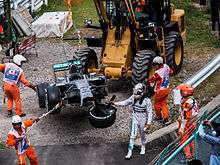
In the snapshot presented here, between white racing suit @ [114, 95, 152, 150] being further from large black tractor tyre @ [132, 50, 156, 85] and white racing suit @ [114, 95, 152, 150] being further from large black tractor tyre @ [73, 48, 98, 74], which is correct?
large black tractor tyre @ [73, 48, 98, 74]

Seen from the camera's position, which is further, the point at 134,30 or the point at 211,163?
the point at 134,30

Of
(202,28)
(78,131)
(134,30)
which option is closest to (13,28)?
(202,28)

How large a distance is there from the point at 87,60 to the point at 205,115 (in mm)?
7643

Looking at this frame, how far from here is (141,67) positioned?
14.4 m

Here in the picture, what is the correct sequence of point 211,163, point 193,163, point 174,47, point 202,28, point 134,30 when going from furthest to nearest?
point 202,28
point 174,47
point 134,30
point 211,163
point 193,163

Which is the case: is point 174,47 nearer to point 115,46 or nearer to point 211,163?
point 115,46

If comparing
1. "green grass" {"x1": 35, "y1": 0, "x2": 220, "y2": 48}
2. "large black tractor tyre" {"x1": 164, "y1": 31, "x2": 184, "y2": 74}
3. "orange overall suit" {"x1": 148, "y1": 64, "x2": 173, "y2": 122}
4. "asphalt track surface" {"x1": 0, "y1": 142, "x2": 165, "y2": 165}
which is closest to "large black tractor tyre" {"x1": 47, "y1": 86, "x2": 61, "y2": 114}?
"asphalt track surface" {"x1": 0, "y1": 142, "x2": 165, "y2": 165}

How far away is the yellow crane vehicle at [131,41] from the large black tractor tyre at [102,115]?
2003mm

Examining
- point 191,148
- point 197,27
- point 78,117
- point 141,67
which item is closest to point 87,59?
point 141,67

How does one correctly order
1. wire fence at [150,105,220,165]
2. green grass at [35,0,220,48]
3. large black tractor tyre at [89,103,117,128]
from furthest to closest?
green grass at [35,0,220,48]
large black tractor tyre at [89,103,117,128]
wire fence at [150,105,220,165]

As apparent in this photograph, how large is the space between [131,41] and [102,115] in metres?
3.17

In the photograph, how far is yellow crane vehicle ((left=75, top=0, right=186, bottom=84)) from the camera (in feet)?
47.9

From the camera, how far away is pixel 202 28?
2206 cm

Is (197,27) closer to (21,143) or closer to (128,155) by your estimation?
(128,155)
